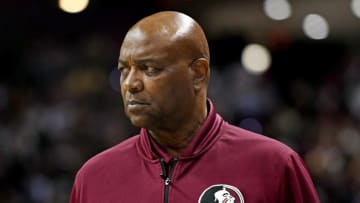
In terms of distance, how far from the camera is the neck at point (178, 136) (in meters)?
3.58

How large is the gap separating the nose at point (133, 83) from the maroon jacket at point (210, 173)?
0.97ft

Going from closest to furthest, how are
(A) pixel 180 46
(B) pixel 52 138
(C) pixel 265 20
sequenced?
(A) pixel 180 46, (B) pixel 52 138, (C) pixel 265 20

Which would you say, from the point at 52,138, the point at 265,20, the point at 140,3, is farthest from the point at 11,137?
the point at 265,20

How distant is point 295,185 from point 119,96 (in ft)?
22.6

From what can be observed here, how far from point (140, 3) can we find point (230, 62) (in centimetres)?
115

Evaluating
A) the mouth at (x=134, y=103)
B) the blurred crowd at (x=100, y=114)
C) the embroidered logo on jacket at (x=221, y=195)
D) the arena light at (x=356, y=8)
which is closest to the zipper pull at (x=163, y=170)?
the embroidered logo on jacket at (x=221, y=195)

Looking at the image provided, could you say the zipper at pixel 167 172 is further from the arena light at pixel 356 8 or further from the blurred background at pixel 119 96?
the arena light at pixel 356 8

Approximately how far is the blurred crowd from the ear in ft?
16.7

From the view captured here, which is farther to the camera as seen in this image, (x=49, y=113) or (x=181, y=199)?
(x=49, y=113)

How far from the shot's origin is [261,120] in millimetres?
10000

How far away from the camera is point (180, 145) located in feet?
11.8

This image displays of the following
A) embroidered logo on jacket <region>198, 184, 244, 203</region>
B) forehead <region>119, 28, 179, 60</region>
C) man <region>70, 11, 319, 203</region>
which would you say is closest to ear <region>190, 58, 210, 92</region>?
man <region>70, 11, 319, 203</region>

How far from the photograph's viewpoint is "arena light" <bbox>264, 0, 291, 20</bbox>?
11406 mm

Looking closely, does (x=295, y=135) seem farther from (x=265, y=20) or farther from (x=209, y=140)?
(x=209, y=140)
